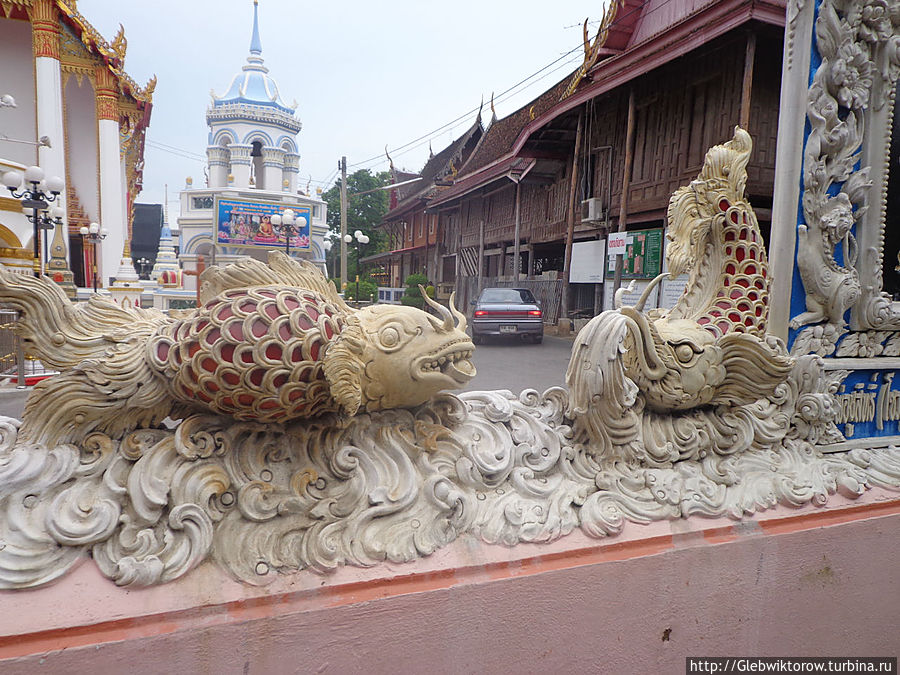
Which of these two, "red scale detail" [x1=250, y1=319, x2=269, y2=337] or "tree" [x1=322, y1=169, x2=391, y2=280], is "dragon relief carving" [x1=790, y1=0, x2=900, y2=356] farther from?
"tree" [x1=322, y1=169, x2=391, y2=280]

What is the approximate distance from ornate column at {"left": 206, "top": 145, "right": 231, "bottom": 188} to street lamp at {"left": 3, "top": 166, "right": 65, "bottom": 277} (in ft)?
30.0

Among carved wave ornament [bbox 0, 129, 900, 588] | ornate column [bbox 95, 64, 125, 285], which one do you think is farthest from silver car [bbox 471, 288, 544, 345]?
ornate column [bbox 95, 64, 125, 285]

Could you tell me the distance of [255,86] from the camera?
17688mm

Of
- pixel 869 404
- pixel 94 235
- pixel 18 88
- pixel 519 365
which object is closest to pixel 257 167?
pixel 18 88

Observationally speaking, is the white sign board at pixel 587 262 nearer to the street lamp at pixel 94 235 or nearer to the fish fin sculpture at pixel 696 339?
the fish fin sculpture at pixel 696 339

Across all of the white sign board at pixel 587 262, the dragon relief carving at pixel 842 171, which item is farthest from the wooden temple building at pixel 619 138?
the dragon relief carving at pixel 842 171

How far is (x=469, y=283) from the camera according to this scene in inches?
453

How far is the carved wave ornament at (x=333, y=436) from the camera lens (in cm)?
107

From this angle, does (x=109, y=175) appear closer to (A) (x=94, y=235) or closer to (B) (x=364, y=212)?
(A) (x=94, y=235)

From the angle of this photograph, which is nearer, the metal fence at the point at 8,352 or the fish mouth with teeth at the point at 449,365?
the fish mouth with teeth at the point at 449,365

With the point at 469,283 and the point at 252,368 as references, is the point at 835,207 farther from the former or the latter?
the point at 469,283

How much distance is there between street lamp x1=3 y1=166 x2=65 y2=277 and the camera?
22.4ft

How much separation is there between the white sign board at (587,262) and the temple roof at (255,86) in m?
13.8

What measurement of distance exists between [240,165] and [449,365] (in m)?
18.8
